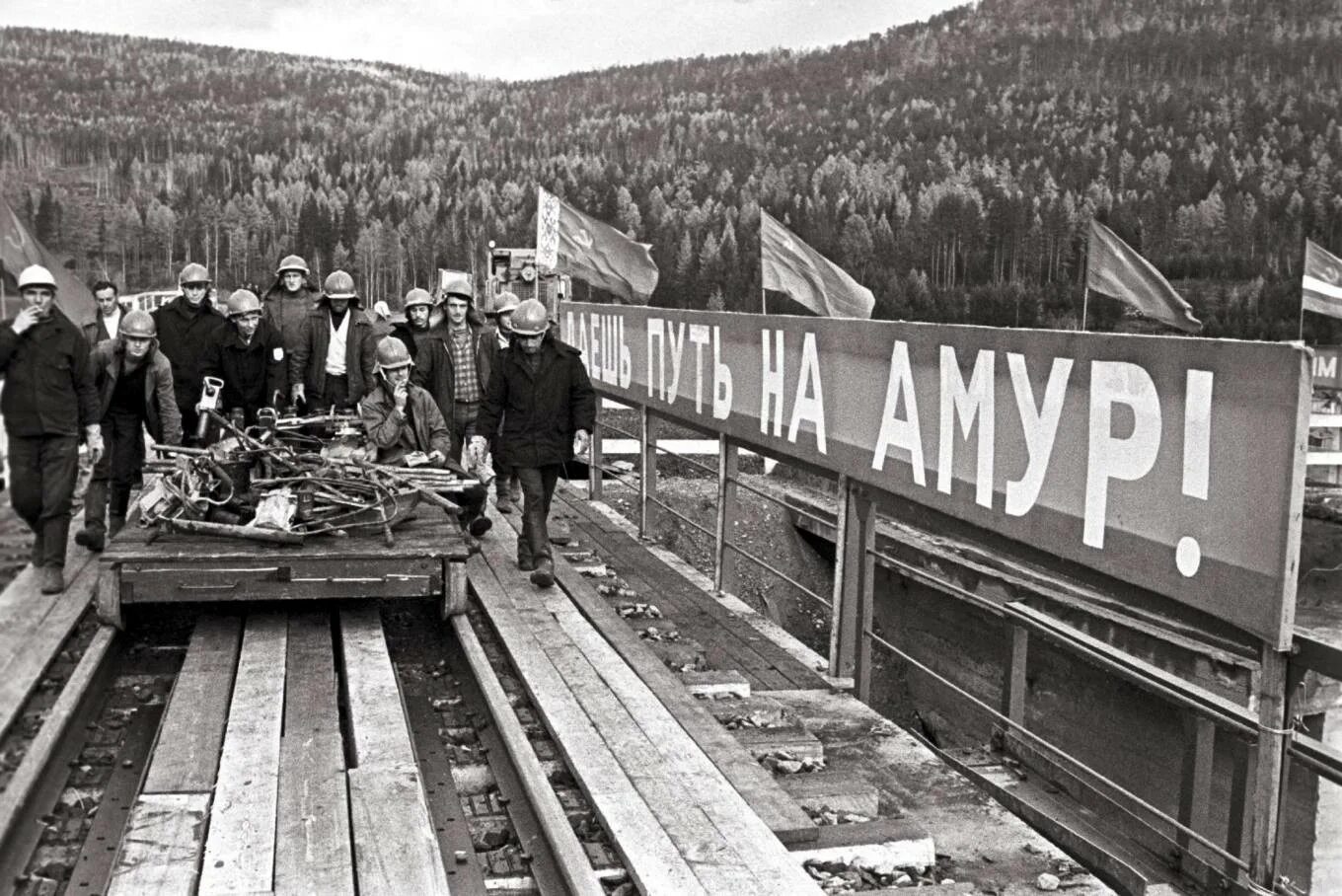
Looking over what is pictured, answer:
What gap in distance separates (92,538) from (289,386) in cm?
252

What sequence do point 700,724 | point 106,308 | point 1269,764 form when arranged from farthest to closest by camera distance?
point 106,308
point 700,724
point 1269,764

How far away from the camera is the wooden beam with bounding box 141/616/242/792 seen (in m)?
5.20

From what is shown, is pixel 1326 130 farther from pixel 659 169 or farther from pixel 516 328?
pixel 516 328

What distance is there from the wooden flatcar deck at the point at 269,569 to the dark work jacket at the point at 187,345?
253cm

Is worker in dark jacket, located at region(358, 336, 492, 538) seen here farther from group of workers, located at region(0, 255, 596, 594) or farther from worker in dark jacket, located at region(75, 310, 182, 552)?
worker in dark jacket, located at region(75, 310, 182, 552)

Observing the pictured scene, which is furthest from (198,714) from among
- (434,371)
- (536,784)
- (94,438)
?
(434,371)

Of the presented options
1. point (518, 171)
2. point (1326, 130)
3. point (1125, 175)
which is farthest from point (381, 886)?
point (518, 171)

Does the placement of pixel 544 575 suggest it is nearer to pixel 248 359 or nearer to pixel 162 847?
pixel 248 359

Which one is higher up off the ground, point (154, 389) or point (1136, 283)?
point (1136, 283)

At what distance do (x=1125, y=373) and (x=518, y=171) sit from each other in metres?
118

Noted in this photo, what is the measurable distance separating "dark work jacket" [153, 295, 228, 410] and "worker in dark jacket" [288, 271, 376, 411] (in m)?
1.12

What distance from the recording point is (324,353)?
11.4 meters

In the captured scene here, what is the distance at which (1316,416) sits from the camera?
77.9 ft

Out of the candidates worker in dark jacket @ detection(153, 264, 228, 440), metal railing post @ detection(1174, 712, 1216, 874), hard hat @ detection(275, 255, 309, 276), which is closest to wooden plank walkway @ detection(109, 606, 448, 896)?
worker in dark jacket @ detection(153, 264, 228, 440)
